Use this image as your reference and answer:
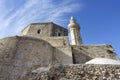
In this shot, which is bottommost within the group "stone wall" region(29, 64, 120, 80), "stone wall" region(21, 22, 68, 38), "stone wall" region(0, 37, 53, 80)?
"stone wall" region(29, 64, 120, 80)

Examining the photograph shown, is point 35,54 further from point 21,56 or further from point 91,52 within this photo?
point 91,52

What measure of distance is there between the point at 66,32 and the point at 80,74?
1629cm

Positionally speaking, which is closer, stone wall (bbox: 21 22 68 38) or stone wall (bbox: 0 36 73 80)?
stone wall (bbox: 0 36 73 80)

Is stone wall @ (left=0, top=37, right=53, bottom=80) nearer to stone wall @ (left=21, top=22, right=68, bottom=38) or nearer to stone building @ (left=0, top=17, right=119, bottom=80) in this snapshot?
stone building @ (left=0, top=17, right=119, bottom=80)

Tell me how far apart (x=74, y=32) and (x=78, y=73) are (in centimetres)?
1787

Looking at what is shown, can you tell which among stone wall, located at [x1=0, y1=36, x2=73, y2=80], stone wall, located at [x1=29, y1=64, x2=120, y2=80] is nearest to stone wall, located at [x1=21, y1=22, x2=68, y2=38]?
stone wall, located at [x1=0, y1=36, x2=73, y2=80]

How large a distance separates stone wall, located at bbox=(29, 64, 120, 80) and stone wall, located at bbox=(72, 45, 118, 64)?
34.0ft

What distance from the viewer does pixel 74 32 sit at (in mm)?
22641

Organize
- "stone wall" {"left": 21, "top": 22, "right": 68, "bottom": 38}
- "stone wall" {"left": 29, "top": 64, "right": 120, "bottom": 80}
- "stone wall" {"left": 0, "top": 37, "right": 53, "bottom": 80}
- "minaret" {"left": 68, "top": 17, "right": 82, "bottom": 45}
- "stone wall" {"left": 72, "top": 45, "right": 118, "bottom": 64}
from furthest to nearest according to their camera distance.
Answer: "minaret" {"left": 68, "top": 17, "right": 82, "bottom": 45} → "stone wall" {"left": 21, "top": 22, "right": 68, "bottom": 38} → "stone wall" {"left": 72, "top": 45, "right": 118, "bottom": 64} → "stone wall" {"left": 0, "top": 37, "right": 53, "bottom": 80} → "stone wall" {"left": 29, "top": 64, "right": 120, "bottom": 80}

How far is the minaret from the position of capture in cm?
2181

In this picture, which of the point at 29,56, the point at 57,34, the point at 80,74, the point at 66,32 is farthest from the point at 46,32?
the point at 80,74

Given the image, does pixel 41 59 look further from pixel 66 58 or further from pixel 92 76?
pixel 92 76

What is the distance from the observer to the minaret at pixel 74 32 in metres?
21.8

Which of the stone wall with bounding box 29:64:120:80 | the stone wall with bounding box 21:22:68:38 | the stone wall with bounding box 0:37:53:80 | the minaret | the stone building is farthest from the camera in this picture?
the minaret
